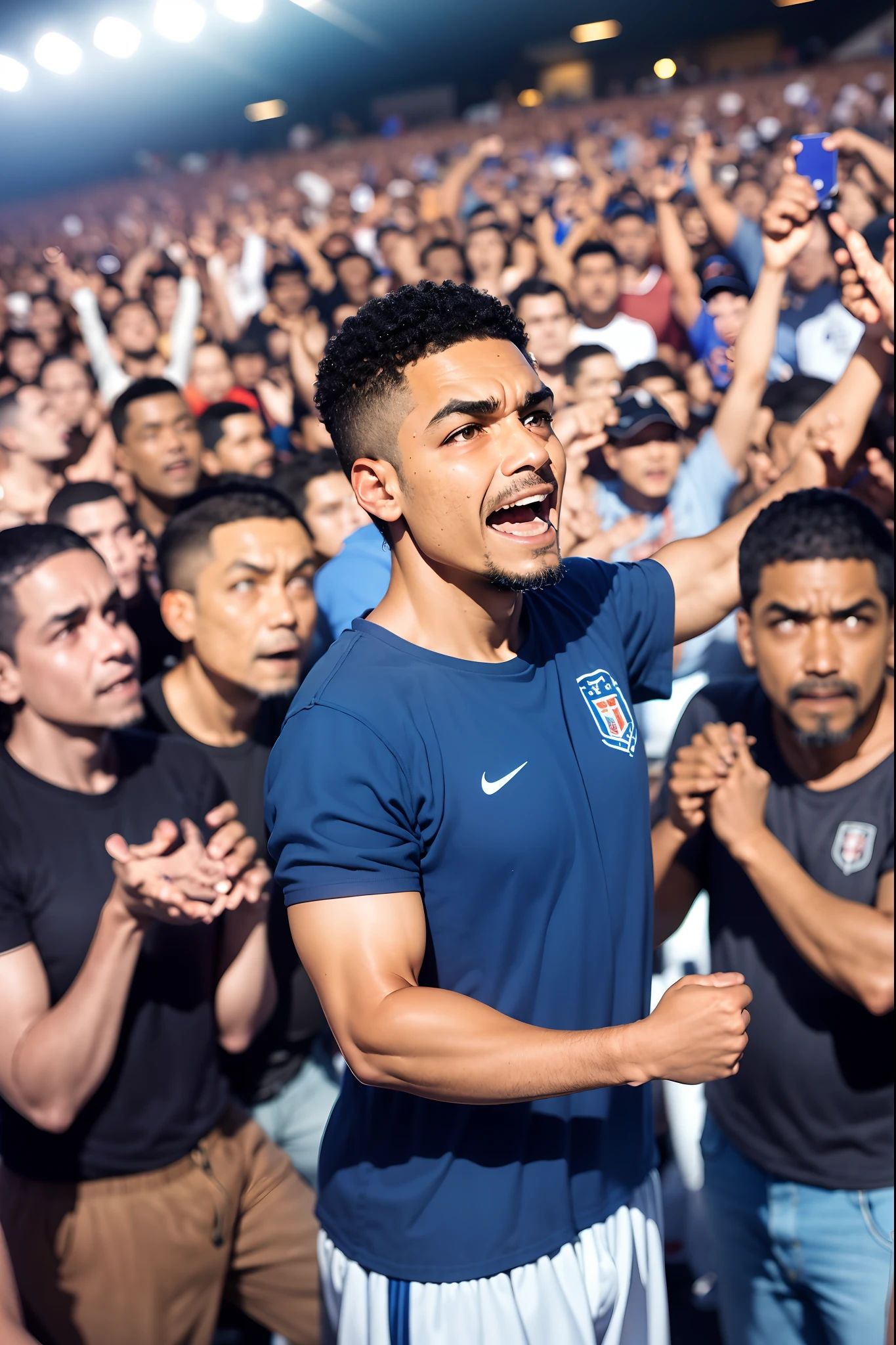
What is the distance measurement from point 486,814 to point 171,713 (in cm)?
172

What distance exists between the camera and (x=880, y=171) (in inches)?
209

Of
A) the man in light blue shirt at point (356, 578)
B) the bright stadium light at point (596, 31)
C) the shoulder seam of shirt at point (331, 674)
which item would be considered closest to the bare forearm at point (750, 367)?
the man in light blue shirt at point (356, 578)

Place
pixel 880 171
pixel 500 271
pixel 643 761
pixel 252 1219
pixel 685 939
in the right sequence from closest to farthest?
1. pixel 643 761
2. pixel 252 1219
3. pixel 685 939
4. pixel 880 171
5. pixel 500 271

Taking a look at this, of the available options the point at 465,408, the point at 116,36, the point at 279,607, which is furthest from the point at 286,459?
the point at 116,36

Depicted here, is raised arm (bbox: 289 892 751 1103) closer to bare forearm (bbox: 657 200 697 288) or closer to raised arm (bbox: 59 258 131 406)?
bare forearm (bbox: 657 200 697 288)

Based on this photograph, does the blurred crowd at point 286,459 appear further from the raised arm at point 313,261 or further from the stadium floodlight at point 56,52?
the stadium floodlight at point 56,52

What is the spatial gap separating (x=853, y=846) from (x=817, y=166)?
5.42ft

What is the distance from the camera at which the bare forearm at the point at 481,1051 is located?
1348 millimetres

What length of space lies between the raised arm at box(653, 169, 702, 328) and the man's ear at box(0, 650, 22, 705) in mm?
5129

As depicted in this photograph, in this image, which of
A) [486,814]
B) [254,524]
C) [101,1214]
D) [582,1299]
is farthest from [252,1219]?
[254,524]

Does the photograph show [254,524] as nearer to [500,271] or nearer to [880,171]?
[880,171]

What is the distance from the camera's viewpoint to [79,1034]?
2135mm

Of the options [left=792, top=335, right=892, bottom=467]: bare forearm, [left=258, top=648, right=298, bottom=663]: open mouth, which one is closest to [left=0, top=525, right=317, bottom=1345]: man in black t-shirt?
[left=258, top=648, right=298, bottom=663]: open mouth

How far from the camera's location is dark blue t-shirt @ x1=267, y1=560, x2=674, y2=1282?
155 cm
